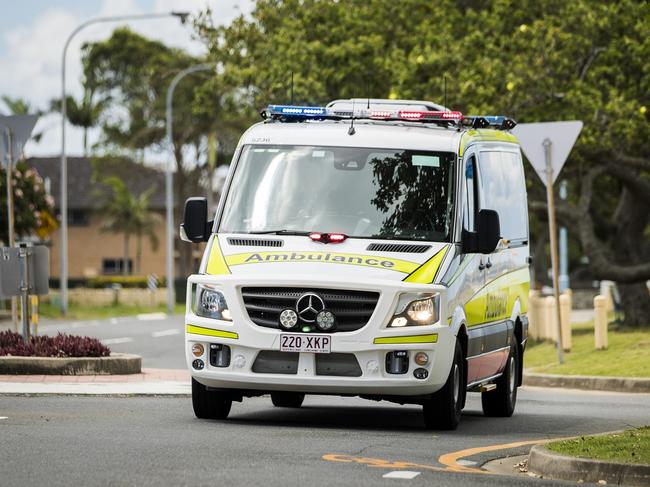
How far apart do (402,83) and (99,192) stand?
60.8 meters

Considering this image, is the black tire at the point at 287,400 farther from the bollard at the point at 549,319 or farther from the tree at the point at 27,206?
the tree at the point at 27,206

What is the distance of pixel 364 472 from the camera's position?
10148mm

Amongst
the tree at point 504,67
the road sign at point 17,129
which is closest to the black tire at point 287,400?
the road sign at point 17,129

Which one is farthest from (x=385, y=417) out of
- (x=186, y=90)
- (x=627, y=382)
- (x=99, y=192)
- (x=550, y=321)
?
(x=99, y=192)

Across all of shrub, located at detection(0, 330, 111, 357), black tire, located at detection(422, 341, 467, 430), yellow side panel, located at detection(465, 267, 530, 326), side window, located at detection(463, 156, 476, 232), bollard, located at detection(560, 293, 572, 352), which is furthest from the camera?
bollard, located at detection(560, 293, 572, 352)

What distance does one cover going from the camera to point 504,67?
31359 millimetres

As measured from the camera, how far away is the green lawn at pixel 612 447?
10570 mm

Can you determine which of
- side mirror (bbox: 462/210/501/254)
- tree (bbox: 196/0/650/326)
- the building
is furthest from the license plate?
the building

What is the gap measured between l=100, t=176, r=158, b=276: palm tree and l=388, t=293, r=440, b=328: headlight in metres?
75.8

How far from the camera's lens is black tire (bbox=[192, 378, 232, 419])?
13.7m

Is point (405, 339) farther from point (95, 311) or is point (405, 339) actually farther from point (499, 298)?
point (95, 311)

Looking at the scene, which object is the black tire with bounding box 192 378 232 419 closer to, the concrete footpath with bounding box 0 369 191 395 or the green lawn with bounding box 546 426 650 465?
the concrete footpath with bounding box 0 369 191 395

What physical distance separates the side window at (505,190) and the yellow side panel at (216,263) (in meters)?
2.69

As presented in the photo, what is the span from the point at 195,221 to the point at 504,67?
1833 cm
